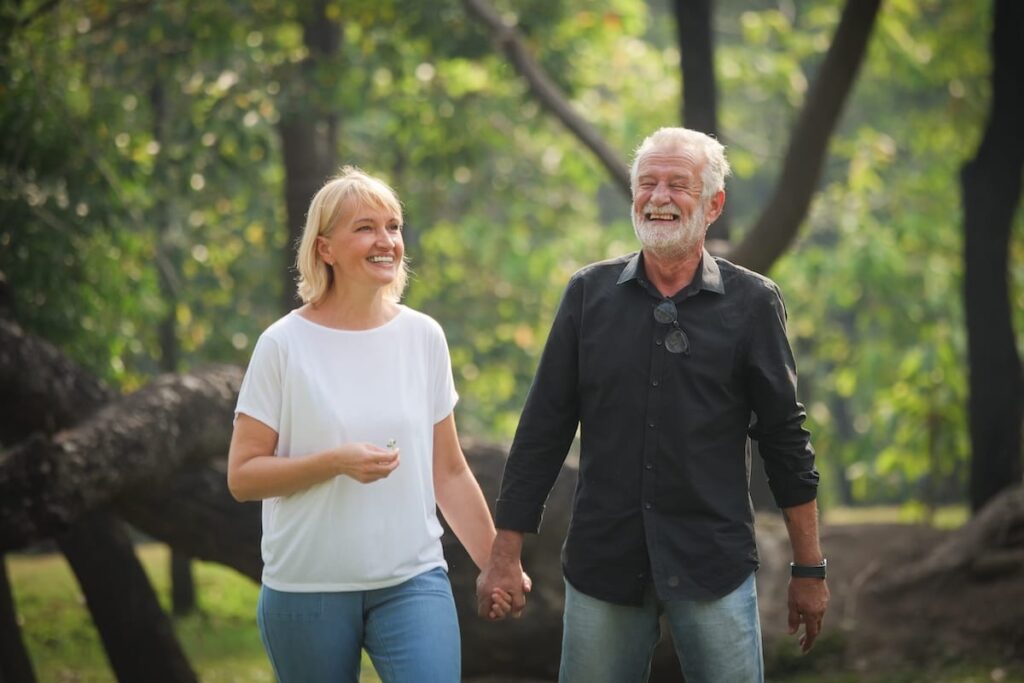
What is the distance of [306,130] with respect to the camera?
1176 cm

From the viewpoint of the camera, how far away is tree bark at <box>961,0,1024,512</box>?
10281 mm

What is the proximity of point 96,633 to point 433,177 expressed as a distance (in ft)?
16.9

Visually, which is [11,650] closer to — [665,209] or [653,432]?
[653,432]

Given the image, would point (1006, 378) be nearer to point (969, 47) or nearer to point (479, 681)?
point (969, 47)

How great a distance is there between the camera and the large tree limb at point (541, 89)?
405 inches

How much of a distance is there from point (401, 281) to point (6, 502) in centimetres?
281

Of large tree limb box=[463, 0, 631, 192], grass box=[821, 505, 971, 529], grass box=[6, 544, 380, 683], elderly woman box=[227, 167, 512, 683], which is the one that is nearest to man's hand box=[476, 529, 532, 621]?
elderly woman box=[227, 167, 512, 683]

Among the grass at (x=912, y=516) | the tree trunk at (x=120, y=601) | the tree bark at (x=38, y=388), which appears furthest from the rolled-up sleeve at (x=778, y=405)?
the grass at (x=912, y=516)

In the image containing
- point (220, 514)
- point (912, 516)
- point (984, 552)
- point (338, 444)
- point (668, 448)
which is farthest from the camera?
point (912, 516)

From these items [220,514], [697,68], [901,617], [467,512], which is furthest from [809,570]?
[697,68]

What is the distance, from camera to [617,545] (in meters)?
3.98

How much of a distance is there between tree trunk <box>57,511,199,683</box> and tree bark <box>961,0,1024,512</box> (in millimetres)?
5945

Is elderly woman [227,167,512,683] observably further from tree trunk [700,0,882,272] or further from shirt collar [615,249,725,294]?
tree trunk [700,0,882,272]

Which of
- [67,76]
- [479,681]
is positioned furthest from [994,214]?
[67,76]
